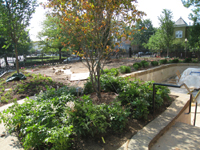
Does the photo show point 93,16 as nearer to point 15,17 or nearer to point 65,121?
point 65,121

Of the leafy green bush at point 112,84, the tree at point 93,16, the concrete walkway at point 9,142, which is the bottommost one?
the concrete walkway at point 9,142

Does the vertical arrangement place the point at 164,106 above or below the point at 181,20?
below

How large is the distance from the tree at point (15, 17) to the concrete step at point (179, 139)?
23.8ft

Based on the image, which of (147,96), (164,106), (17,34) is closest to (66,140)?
(147,96)

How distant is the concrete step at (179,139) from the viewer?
8.43 feet

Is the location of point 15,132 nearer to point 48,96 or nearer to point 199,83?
point 48,96

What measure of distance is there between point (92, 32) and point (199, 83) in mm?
9097

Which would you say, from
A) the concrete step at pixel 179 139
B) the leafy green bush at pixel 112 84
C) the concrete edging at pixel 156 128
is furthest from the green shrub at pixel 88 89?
the concrete step at pixel 179 139

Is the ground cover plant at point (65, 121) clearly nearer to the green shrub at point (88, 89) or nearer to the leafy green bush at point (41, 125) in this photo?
the leafy green bush at point (41, 125)

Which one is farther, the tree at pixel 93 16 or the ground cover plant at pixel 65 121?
the tree at pixel 93 16

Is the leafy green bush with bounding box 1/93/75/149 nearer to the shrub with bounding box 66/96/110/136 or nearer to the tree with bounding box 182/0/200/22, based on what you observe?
the shrub with bounding box 66/96/110/136

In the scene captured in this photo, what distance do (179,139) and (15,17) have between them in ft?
27.2

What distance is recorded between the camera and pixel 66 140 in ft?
7.07

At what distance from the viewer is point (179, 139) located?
281 cm
